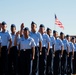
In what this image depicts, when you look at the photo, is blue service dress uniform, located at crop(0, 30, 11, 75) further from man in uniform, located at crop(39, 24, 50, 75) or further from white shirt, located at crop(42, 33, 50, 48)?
white shirt, located at crop(42, 33, 50, 48)

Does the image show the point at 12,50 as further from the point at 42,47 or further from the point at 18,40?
the point at 42,47

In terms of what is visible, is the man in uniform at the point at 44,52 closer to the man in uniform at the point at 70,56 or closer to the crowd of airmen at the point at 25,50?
the crowd of airmen at the point at 25,50

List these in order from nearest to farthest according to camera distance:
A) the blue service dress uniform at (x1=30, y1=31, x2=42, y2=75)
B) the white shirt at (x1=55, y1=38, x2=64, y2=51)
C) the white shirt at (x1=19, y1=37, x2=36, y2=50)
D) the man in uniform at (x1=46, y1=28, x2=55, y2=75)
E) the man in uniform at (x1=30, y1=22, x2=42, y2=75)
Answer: the white shirt at (x1=19, y1=37, x2=36, y2=50), the man in uniform at (x1=30, y1=22, x2=42, y2=75), the blue service dress uniform at (x1=30, y1=31, x2=42, y2=75), the man in uniform at (x1=46, y1=28, x2=55, y2=75), the white shirt at (x1=55, y1=38, x2=64, y2=51)

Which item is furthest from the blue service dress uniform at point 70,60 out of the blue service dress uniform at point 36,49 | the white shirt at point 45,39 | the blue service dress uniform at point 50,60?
the blue service dress uniform at point 36,49

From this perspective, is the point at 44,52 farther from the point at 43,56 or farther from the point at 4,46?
the point at 4,46

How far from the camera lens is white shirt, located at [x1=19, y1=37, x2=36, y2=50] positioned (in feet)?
40.3

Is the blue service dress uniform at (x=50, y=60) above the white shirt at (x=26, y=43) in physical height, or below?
below

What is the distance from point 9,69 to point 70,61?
19.0ft

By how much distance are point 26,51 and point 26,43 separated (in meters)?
0.29

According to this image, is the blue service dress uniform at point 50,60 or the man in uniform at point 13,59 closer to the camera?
the man in uniform at point 13,59

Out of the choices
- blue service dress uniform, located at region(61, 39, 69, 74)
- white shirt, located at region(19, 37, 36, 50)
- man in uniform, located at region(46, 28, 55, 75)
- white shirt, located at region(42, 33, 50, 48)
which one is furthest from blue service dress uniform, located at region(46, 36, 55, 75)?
white shirt, located at region(19, 37, 36, 50)

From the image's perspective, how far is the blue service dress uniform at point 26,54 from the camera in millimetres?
12336

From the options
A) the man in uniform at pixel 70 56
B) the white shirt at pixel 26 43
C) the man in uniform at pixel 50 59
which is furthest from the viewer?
the man in uniform at pixel 70 56

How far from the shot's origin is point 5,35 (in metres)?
12.5
